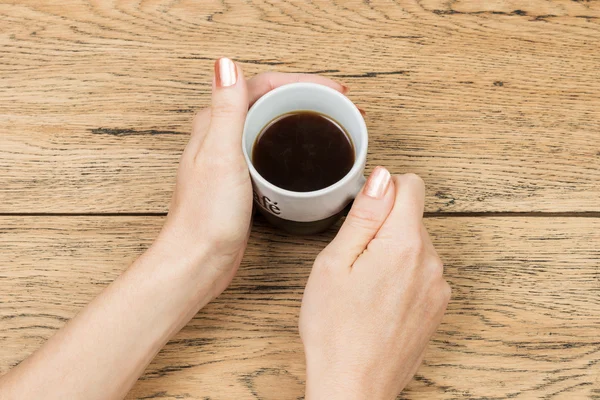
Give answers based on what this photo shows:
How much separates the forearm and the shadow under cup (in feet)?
0.43

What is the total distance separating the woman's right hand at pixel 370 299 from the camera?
23.3 inches

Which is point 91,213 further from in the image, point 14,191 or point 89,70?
point 89,70

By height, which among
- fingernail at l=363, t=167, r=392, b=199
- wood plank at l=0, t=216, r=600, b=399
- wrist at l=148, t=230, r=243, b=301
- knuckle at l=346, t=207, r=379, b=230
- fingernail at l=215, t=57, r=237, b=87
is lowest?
wood plank at l=0, t=216, r=600, b=399

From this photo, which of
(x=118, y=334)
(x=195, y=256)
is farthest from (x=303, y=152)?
(x=118, y=334)

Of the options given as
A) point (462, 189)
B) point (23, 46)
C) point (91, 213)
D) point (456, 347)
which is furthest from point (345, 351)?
point (23, 46)

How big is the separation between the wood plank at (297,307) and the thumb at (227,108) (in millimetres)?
167

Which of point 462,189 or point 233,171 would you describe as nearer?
point 233,171

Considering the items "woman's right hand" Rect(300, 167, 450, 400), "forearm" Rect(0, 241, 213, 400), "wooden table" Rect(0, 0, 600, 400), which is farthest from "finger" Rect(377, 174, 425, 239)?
"forearm" Rect(0, 241, 213, 400)

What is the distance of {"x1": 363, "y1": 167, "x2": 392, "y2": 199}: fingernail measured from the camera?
599 mm

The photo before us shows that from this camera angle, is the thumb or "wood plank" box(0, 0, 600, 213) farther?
"wood plank" box(0, 0, 600, 213)

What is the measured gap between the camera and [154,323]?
25.5 inches

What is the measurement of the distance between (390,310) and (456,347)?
152mm

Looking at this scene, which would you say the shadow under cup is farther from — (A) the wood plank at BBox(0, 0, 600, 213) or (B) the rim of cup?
(A) the wood plank at BBox(0, 0, 600, 213)

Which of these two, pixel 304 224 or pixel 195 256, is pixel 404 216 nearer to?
pixel 304 224
